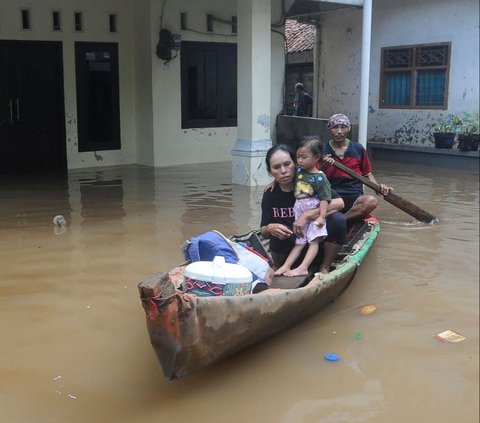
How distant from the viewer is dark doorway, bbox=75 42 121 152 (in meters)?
10.2

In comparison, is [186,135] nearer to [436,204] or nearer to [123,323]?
[436,204]

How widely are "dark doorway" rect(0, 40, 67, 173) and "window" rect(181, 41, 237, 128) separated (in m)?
2.19

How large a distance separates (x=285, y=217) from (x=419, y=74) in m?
1.72

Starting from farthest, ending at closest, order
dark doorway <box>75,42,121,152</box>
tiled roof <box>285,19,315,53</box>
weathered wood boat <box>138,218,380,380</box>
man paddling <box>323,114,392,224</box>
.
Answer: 1. tiled roof <box>285,19,315,53</box>
2. dark doorway <box>75,42,121,152</box>
3. man paddling <box>323,114,392,224</box>
4. weathered wood boat <box>138,218,380,380</box>

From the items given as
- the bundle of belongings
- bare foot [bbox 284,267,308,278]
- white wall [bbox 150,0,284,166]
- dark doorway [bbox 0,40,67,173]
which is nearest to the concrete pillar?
white wall [bbox 150,0,284,166]

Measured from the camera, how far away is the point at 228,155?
11672mm

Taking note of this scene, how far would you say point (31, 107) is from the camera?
33.1 ft

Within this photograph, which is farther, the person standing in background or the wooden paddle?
the person standing in background

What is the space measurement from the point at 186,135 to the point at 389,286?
23.5 ft

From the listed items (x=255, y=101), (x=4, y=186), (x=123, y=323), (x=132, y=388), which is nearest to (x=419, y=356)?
(x=132, y=388)

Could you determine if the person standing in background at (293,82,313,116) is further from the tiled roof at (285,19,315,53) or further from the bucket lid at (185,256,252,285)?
the bucket lid at (185,256,252,285)

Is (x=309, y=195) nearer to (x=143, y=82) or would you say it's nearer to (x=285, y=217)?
(x=285, y=217)

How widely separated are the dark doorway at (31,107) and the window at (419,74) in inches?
211

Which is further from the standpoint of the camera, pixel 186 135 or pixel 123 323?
pixel 186 135
